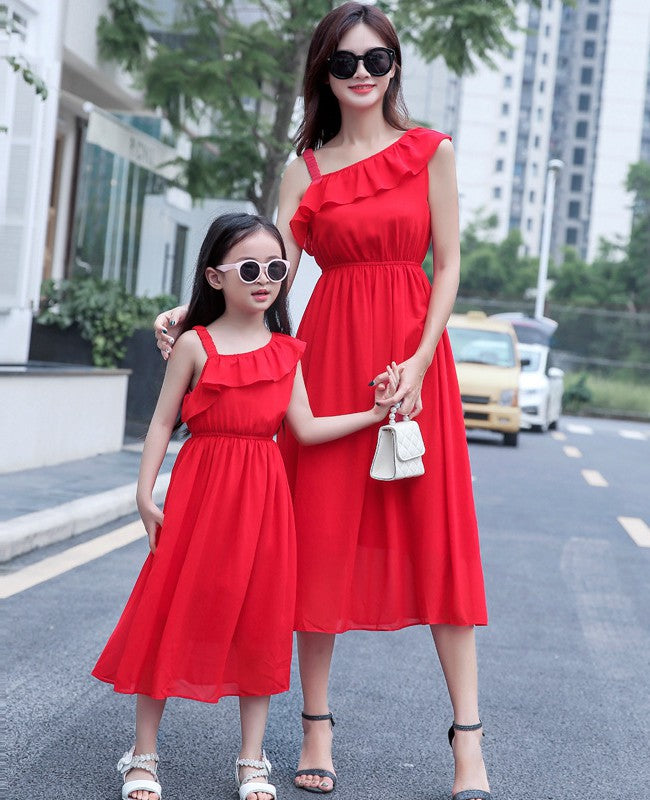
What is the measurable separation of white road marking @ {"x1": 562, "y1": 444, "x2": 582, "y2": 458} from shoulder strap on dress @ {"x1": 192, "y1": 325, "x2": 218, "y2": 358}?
13.5 metres

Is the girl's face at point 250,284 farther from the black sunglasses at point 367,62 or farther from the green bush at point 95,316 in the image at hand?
the green bush at point 95,316

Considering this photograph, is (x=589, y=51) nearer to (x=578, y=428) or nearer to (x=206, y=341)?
(x=578, y=428)

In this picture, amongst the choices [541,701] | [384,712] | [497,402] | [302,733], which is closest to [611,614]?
[541,701]

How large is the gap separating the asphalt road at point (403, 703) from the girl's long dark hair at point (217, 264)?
0.79m

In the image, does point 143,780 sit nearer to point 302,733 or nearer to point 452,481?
point 302,733

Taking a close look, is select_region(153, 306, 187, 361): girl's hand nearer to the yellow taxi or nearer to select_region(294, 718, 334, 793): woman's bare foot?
select_region(294, 718, 334, 793): woman's bare foot

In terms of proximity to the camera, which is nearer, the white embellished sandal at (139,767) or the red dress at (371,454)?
the white embellished sandal at (139,767)

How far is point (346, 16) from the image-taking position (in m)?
3.35

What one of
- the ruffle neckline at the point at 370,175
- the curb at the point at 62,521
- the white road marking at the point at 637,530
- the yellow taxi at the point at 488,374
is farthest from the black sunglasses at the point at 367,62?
the yellow taxi at the point at 488,374

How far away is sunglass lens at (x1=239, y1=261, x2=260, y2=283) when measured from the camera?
10.3 feet

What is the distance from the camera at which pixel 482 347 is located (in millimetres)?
18531

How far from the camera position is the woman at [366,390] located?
3.26 meters

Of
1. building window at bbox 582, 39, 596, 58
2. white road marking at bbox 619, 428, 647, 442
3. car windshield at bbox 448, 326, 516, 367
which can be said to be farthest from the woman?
building window at bbox 582, 39, 596, 58

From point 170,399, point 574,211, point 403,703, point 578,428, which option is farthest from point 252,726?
point 574,211
